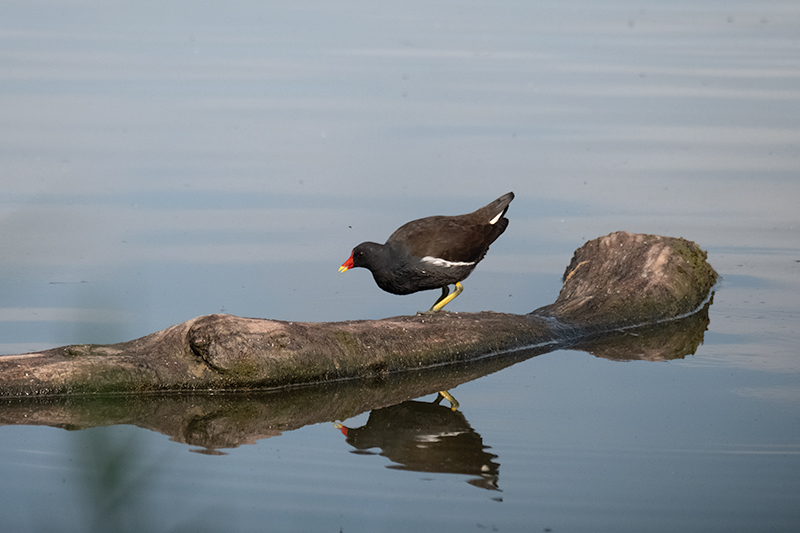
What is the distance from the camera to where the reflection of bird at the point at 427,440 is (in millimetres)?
5531

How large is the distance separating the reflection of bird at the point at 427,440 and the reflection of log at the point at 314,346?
0.69 metres

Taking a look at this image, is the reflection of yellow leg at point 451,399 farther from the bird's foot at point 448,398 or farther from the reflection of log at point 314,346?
the reflection of log at point 314,346

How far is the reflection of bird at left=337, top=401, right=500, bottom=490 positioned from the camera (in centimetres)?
553

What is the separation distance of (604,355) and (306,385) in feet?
9.01

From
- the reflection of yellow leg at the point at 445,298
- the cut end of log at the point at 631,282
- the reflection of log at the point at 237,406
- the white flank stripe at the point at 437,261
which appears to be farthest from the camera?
the cut end of log at the point at 631,282

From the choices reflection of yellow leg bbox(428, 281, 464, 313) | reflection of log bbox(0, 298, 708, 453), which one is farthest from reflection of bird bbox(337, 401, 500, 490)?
reflection of yellow leg bbox(428, 281, 464, 313)

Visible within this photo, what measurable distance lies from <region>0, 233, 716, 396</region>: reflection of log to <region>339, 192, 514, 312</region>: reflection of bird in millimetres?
384

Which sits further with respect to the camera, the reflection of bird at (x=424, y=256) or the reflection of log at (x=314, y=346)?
the reflection of bird at (x=424, y=256)

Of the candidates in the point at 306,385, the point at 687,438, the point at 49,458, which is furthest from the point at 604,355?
the point at 49,458

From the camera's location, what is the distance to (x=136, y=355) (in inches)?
263

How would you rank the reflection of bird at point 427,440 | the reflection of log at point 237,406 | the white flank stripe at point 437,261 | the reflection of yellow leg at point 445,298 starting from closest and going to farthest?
1. the reflection of bird at point 427,440
2. the reflection of log at point 237,406
3. the white flank stripe at point 437,261
4. the reflection of yellow leg at point 445,298

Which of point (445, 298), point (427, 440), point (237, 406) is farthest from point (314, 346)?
point (445, 298)

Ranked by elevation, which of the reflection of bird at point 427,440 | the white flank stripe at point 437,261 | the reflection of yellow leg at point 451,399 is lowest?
the reflection of bird at point 427,440

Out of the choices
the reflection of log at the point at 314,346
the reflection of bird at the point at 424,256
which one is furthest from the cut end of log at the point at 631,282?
the reflection of bird at the point at 424,256
